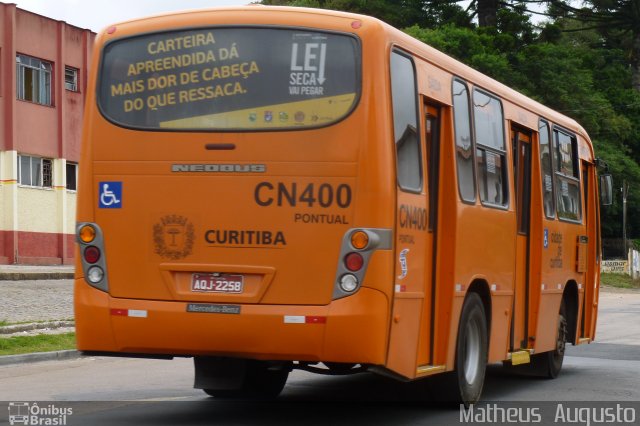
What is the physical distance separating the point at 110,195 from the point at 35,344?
8.61m

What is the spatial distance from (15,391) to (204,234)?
14.1ft

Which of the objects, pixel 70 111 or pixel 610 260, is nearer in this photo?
pixel 70 111

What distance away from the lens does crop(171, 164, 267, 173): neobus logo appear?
952 centimetres

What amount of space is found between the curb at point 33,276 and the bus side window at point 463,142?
24.4m

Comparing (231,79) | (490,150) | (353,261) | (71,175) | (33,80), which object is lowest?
(353,261)

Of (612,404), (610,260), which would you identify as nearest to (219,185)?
(612,404)

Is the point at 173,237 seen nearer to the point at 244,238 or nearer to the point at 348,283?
the point at 244,238

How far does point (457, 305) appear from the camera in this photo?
1101 centimetres

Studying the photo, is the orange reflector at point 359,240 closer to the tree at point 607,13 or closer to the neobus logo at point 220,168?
the neobus logo at point 220,168

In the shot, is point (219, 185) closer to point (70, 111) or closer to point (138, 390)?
point (138, 390)

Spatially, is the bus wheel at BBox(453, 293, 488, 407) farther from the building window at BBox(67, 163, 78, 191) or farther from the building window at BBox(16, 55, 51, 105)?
the building window at BBox(67, 163, 78, 191)

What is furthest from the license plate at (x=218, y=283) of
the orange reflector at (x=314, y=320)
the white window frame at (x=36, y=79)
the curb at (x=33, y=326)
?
the white window frame at (x=36, y=79)

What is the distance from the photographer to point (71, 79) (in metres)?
49.7

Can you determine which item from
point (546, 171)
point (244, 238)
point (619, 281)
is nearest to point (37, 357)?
point (546, 171)
